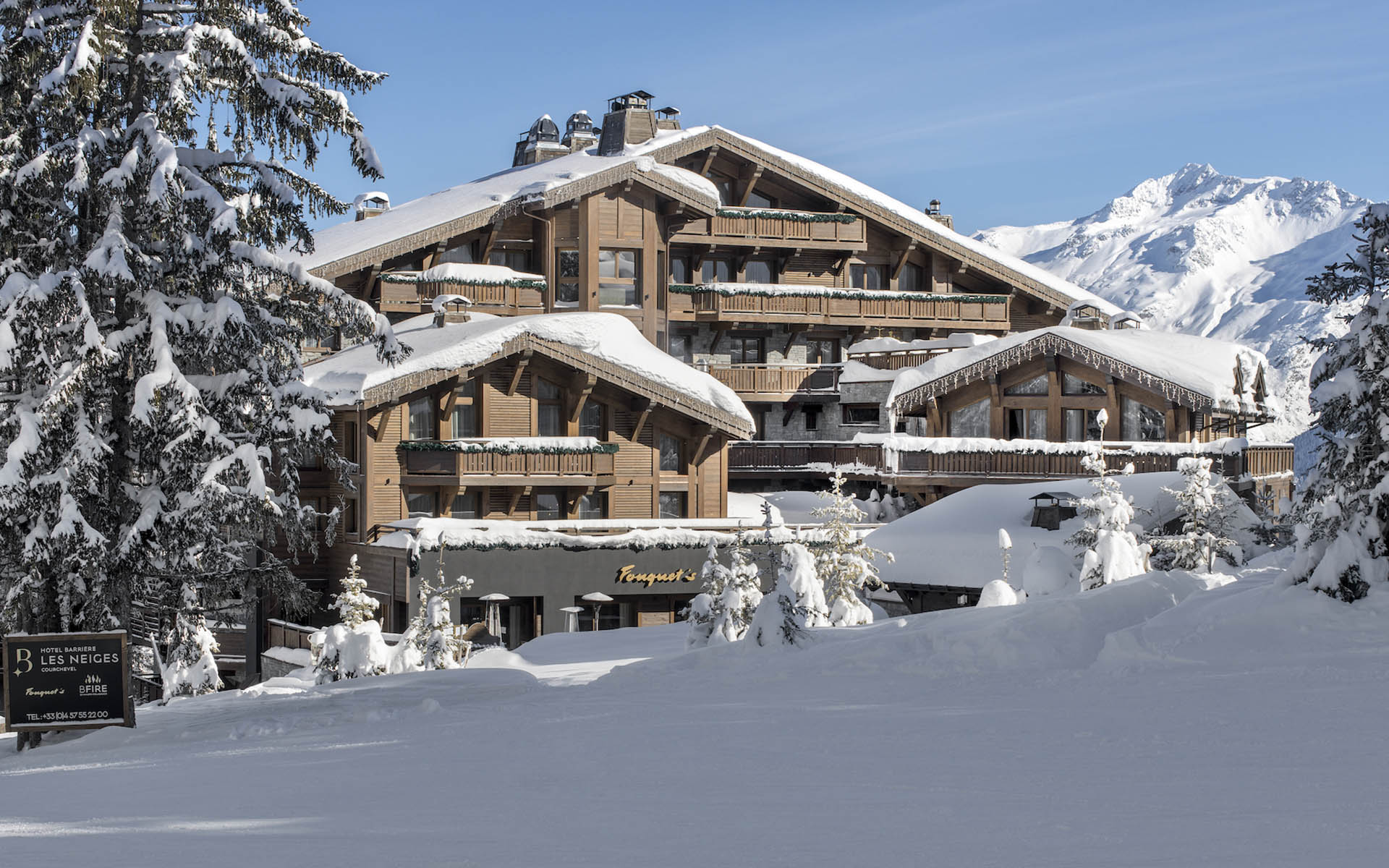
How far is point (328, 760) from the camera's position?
12.3m

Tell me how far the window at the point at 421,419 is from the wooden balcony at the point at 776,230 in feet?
48.4

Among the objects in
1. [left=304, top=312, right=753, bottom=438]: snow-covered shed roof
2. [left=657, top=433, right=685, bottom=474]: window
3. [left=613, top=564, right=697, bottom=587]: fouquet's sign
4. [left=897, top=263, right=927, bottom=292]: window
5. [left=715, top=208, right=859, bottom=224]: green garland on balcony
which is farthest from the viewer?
[left=897, top=263, right=927, bottom=292]: window

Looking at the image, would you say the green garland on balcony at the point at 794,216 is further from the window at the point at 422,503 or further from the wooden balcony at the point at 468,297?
the window at the point at 422,503

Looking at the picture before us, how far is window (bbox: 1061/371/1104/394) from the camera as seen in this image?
4172cm

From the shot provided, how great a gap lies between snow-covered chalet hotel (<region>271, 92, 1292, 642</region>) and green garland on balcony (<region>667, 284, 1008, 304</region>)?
9 centimetres

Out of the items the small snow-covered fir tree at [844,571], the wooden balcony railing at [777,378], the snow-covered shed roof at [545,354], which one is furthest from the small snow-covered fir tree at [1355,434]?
the wooden balcony railing at [777,378]

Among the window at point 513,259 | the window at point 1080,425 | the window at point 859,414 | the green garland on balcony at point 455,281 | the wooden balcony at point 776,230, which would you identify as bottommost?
the window at point 1080,425

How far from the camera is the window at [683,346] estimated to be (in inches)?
1933

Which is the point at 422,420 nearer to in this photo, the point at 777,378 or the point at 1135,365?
the point at 777,378

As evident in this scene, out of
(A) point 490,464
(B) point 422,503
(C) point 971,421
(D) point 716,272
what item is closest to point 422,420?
(B) point 422,503

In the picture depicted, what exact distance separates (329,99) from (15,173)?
381cm

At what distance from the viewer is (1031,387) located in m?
42.9

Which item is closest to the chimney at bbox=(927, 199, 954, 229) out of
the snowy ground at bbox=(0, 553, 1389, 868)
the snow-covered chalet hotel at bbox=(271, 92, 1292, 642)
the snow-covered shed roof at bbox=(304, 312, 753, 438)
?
the snow-covered chalet hotel at bbox=(271, 92, 1292, 642)

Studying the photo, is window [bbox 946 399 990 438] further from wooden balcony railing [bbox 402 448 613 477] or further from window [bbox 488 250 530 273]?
window [bbox 488 250 530 273]
